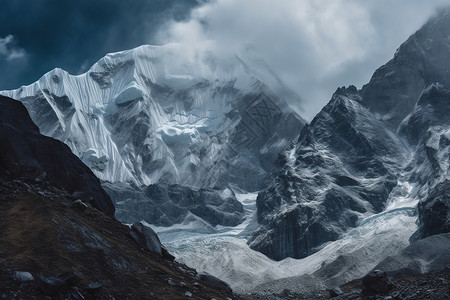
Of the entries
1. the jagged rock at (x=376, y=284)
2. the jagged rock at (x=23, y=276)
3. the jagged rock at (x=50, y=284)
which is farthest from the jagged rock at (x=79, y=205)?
the jagged rock at (x=376, y=284)

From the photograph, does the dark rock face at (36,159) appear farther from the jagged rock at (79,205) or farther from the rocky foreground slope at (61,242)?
the jagged rock at (79,205)

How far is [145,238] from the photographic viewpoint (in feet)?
202

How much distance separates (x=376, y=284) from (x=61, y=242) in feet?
99.1

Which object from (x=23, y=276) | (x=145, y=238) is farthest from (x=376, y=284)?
(x=23, y=276)

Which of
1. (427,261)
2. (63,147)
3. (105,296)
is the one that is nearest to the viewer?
(105,296)

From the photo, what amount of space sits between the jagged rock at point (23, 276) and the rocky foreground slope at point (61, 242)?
0.22ft

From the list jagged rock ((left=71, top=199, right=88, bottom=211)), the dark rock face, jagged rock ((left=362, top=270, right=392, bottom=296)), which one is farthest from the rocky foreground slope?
jagged rock ((left=362, top=270, right=392, bottom=296))

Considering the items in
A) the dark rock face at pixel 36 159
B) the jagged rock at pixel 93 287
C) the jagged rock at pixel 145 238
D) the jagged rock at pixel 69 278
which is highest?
the dark rock face at pixel 36 159

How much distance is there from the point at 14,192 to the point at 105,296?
17.6 meters

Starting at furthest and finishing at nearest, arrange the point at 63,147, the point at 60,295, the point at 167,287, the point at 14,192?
the point at 63,147
the point at 14,192
the point at 167,287
the point at 60,295

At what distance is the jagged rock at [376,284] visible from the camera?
5753 centimetres

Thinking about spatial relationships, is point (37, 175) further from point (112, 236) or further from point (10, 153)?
point (112, 236)

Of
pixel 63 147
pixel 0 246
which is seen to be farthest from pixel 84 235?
pixel 63 147

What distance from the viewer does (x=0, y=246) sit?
146 feet
